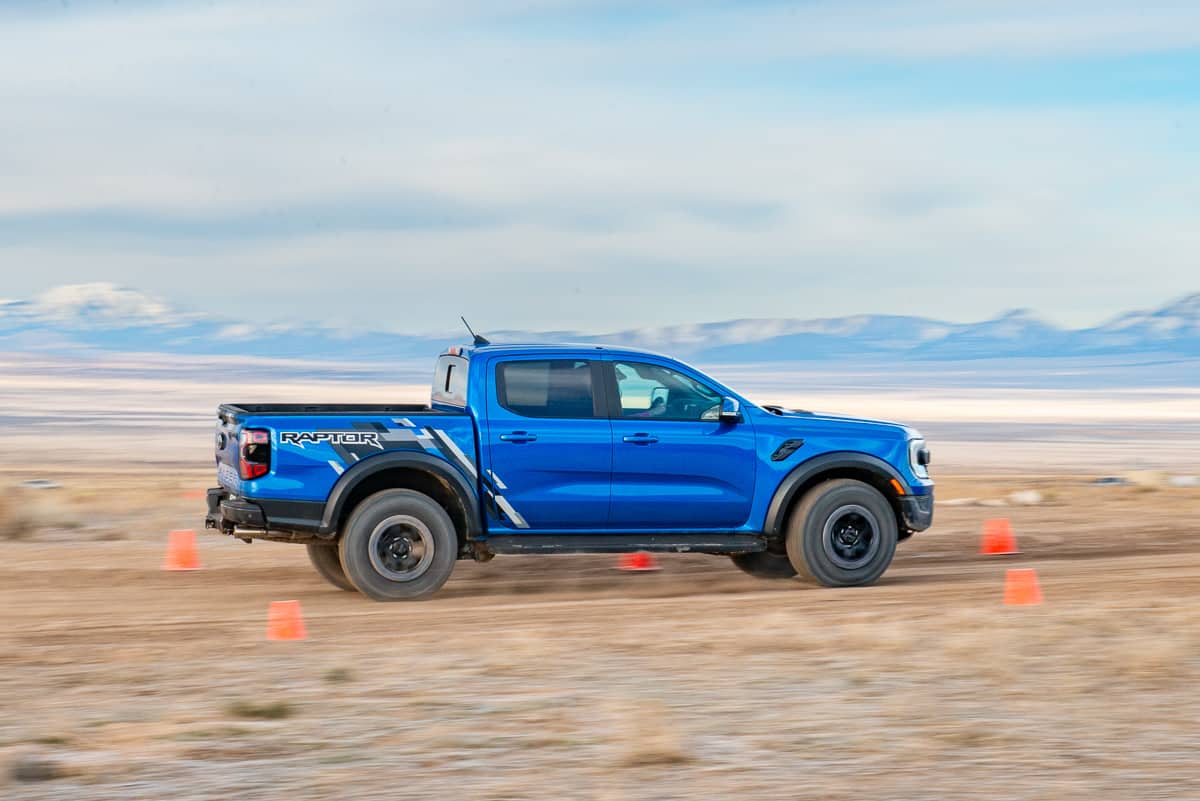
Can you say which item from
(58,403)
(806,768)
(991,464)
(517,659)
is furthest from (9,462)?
(58,403)

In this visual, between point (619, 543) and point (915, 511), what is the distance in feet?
7.72

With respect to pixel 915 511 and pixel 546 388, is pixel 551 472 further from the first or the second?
pixel 915 511

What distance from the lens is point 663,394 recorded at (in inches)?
463

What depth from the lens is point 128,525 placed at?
722 inches

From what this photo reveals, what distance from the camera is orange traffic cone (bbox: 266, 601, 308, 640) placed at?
9945 mm

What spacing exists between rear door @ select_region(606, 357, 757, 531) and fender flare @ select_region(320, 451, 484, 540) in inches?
41.2

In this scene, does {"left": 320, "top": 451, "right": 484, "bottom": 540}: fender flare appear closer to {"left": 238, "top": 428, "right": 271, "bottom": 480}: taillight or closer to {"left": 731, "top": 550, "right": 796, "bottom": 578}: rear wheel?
{"left": 238, "top": 428, "right": 271, "bottom": 480}: taillight

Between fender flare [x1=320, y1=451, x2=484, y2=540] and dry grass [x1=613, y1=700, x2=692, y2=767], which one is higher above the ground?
fender flare [x1=320, y1=451, x2=484, y2=540]

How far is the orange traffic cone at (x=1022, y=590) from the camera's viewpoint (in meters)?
11.3

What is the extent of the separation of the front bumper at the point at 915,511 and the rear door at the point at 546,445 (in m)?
2.38

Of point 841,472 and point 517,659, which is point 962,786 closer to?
point 517,659

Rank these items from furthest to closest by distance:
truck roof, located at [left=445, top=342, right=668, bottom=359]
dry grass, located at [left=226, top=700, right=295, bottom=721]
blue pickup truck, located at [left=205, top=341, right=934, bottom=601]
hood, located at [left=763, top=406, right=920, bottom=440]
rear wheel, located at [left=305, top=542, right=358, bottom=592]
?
1. rear wheel, located at [left=305, top=542, right=358, bottom=592]
2. hood, located at [left=763, top=406, right=920, bottom=440]
3. truck roof, located at [left=445, top=342, right=668, bottom=359]
4. blue pickup truck, located at [left=205, top=341, right=934, bottom=601]
5. dry grass, located at [left=226, top=700, right=295, bottom=721]

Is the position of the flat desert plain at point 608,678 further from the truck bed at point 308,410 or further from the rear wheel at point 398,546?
the truck bed at point 308,410

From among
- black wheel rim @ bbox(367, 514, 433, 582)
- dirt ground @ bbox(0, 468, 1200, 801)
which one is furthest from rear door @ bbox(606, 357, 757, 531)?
black wheel rim @ bbox(367, 514, 433, 582)
